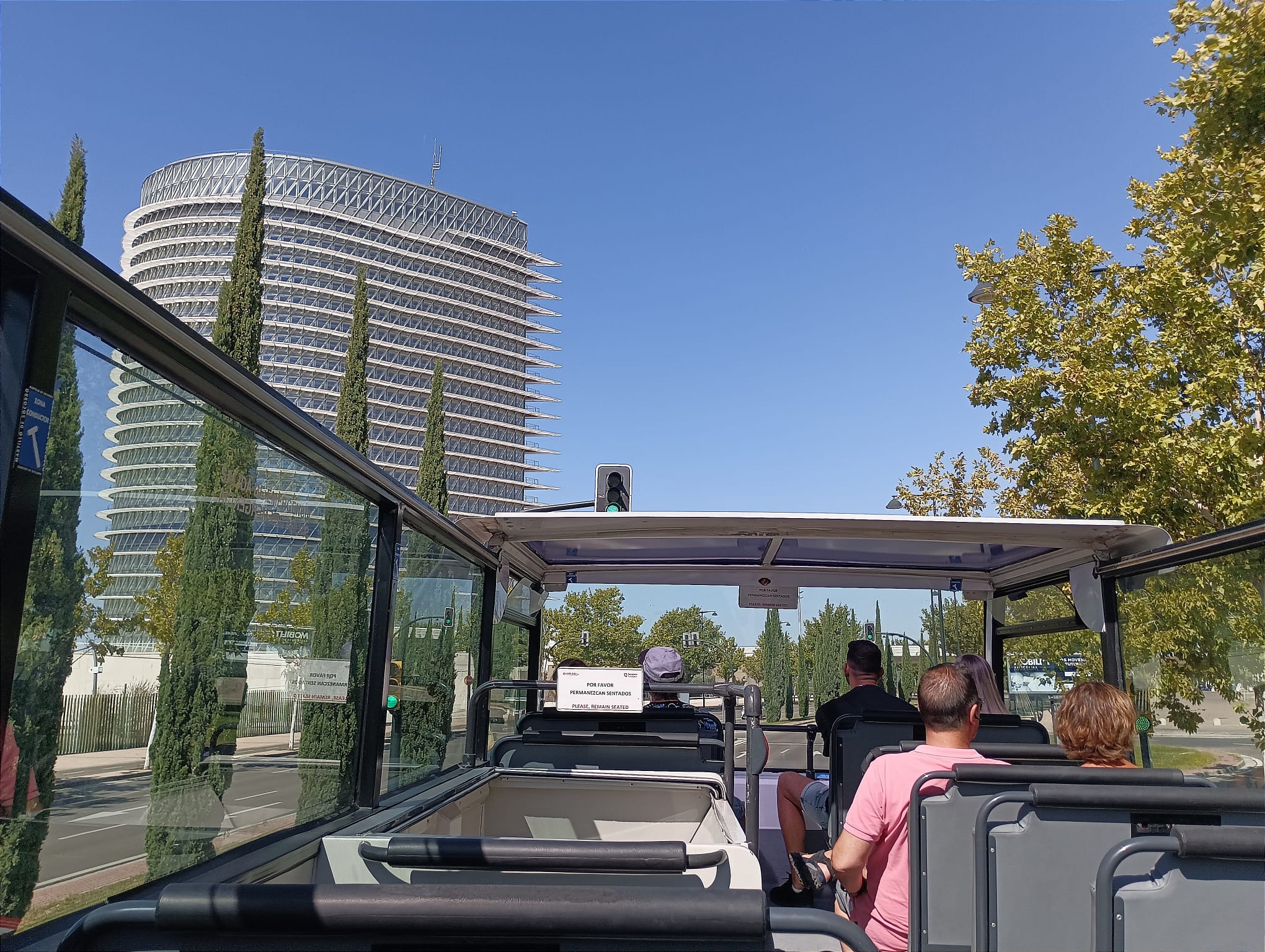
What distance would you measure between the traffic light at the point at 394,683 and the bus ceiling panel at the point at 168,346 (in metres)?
1.07

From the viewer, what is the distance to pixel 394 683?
5.11 meters

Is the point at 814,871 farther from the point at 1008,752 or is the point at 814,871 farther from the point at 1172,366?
the point at 1172,366

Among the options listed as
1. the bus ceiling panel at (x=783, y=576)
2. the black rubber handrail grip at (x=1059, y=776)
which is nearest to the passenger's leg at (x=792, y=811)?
the bus ceiling panel at (x=783, y=576)

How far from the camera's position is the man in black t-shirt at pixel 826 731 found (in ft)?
19.9

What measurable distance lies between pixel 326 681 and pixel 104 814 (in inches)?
51.3

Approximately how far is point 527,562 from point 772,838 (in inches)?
121

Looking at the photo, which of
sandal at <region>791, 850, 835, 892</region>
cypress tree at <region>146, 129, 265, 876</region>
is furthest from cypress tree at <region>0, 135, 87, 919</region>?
sandal at <region>791, 850, 835, 892</region>

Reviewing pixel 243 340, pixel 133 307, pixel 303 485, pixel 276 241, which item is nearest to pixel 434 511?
pixel 303 485

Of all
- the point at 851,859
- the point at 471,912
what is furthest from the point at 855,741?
the point at 471,912

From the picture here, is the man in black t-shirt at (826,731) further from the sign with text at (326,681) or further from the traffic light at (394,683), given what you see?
the sign with text at (326,681)

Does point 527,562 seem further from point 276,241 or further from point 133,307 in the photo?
point 276,241

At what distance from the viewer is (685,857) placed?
6.21 feet

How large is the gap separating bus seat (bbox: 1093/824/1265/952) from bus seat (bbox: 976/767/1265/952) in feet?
1.05

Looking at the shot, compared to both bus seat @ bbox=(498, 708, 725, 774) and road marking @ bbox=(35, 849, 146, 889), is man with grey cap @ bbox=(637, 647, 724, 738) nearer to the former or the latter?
bus seat @ bbox=(498, 708, 725, 774)
